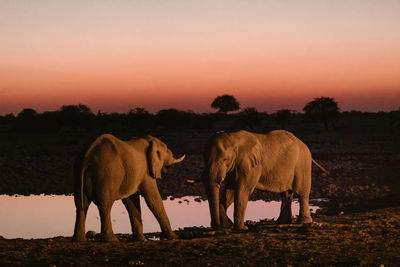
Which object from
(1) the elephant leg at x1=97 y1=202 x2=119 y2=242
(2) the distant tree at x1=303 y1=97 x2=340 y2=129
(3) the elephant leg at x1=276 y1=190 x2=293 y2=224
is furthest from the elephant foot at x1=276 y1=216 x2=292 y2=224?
(2) the distant tree at x1=303 y1=97 x2=340 y2=129

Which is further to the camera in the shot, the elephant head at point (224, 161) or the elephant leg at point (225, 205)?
the elephant leg at point (225, 205)

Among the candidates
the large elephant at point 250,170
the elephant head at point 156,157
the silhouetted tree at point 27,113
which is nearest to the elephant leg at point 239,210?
the large elephant at point 250,170

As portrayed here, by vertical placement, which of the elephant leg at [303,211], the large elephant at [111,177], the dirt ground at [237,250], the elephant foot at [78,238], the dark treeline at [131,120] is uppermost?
the dark treeline at [131,120]

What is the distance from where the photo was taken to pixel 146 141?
431 inches

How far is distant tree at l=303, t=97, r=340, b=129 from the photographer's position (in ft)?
235

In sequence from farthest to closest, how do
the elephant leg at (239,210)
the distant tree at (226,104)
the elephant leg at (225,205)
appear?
A: 1. the distant tree at (226,104)
2. the elephant leg at (225,205)
3. the elephant leg at (239,210)

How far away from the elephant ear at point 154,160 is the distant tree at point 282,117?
67740 millimetres

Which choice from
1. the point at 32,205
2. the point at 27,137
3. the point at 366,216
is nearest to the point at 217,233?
the point at 366,216

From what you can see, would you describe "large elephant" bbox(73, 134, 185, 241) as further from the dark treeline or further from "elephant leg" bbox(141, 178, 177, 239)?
the dark treeline

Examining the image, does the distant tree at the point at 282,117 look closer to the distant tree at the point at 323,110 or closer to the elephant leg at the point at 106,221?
the distant tree at the point at 323,110

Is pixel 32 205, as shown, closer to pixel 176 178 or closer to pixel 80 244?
pixel 176 178

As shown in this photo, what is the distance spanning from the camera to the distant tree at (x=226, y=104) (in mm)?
98213

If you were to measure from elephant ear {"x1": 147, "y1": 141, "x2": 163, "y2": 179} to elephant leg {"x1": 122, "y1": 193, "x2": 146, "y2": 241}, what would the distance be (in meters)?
0.59

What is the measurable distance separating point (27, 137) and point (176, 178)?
3409 centimetres
